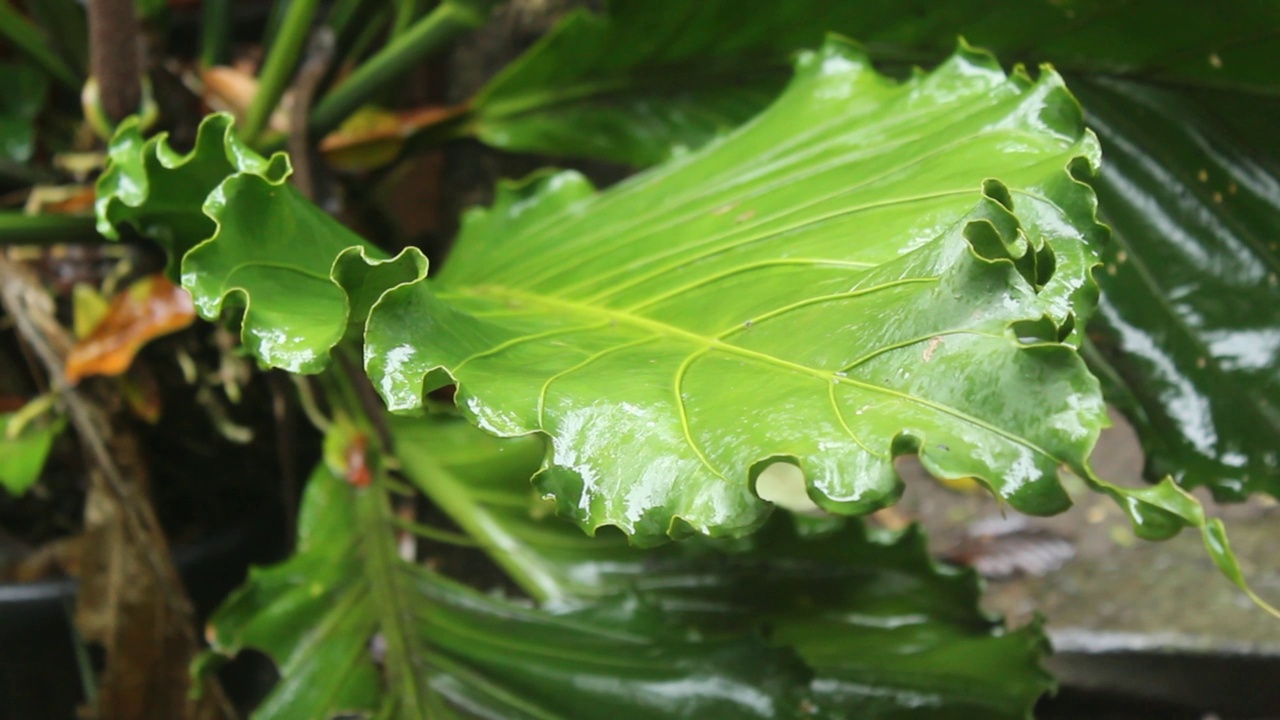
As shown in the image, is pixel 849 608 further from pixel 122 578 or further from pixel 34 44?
pixel 34 44

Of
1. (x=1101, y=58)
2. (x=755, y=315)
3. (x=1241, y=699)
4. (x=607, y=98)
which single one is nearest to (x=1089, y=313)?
(x=755, y=315)

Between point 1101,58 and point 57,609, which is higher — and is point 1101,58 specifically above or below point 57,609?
above

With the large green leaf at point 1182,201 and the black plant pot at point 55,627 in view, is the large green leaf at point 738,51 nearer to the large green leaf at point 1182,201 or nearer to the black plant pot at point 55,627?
the large green leaf at point 1182,201

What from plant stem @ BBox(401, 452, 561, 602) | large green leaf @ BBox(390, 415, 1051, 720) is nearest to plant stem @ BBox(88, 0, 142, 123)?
plant stem @ BBox(401, 452, 561, 602)

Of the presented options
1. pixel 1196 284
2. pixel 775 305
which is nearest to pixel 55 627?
pixel 775 305

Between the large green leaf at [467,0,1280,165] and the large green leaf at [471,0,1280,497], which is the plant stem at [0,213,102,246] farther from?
the large green leaf at [471,0,1280,497]

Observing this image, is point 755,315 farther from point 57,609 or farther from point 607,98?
point 57,609
